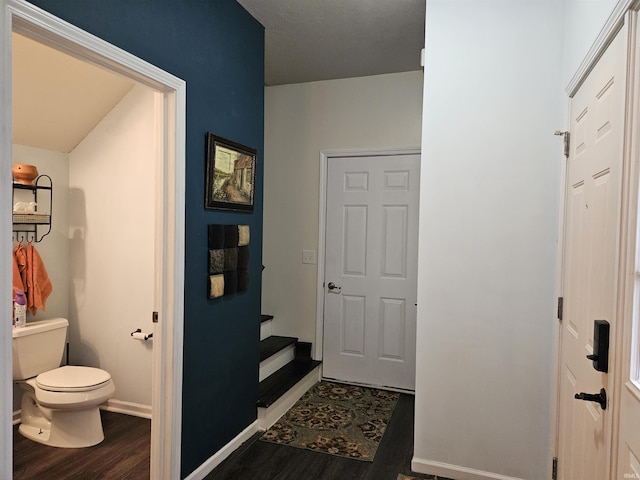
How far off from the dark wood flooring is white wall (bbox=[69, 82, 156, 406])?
3.13ft

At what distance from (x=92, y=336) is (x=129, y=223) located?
0.91 metres

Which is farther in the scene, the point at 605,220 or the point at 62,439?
the point at 62,439

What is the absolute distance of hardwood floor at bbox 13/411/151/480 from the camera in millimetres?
2406

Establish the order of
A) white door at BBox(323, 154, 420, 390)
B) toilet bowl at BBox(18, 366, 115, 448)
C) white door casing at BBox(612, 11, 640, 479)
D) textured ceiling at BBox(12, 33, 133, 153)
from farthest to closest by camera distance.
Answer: white door at BBox(323, 154, 420, 390), toilet bowl at BBox(18, 366, 115, 448), textured ceiling at BBox(12, 33, 133, 153), white door casing at BBox(612, 11, 640, 479)

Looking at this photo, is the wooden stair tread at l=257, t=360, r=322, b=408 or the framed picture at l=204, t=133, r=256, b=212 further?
the wooden stair tread at l=257, t=360, r=322, b=408

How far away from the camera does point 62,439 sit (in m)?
2.69

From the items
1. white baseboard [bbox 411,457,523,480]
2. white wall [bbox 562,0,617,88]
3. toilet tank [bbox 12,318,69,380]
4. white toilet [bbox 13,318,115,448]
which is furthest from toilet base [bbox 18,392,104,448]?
white wall [bbox 562,0,617,88]

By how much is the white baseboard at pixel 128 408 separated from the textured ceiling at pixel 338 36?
9.02ft

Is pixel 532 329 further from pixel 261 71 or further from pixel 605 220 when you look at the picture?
pixel 261 71

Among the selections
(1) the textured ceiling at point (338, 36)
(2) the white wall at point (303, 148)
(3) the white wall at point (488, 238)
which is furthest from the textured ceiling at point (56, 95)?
(3) the white wall at point (488, 238)

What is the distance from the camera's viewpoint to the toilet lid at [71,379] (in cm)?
262

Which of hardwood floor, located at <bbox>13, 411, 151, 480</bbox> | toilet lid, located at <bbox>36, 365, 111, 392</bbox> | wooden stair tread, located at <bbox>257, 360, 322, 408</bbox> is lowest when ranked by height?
hardwood floor, located at <bbox>13, 411, 151, 480</bbox>

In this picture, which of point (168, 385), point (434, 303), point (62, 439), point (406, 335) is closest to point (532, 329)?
point (434, 303)

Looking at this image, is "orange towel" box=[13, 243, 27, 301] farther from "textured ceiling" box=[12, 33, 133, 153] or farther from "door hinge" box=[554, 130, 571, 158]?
"door hinge" box=[554, 130, 571, 158]
